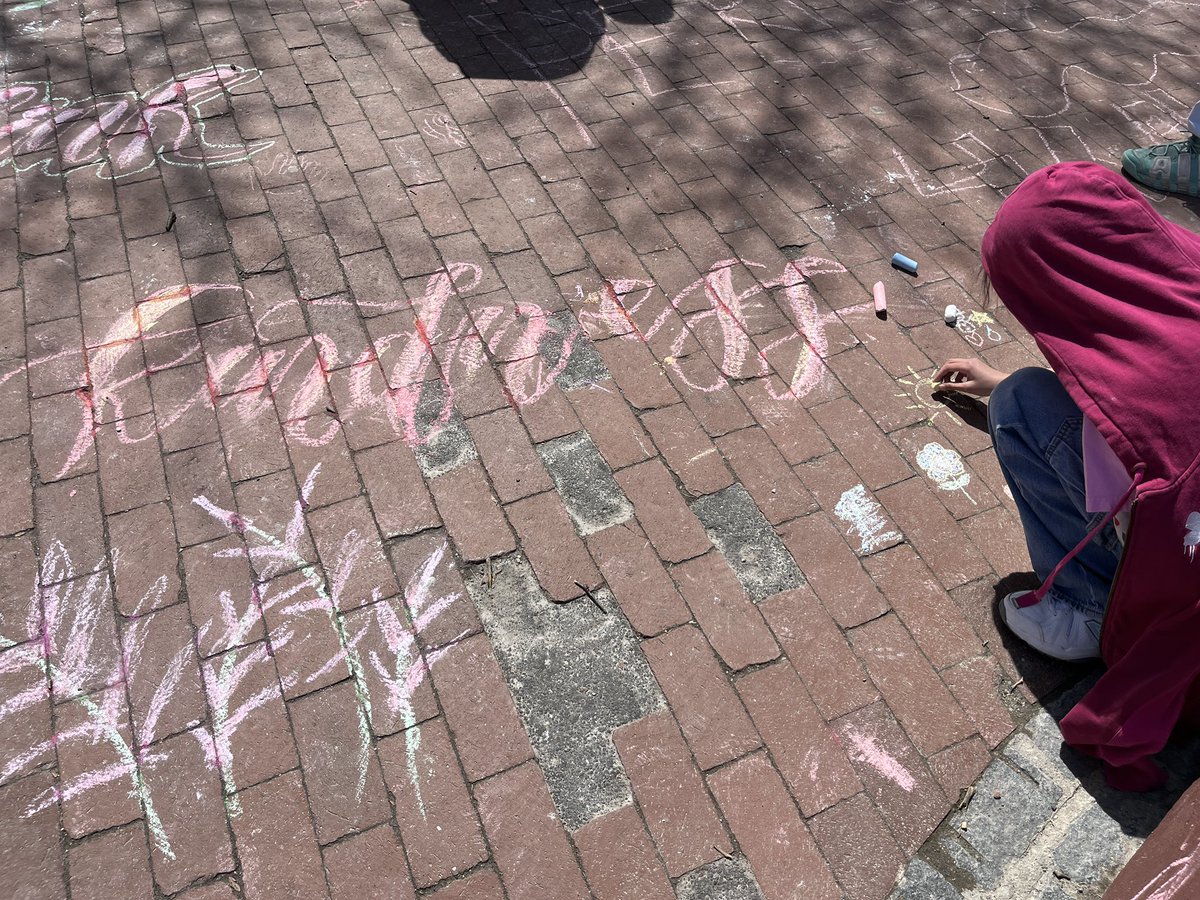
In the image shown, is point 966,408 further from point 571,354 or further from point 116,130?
point 116,130

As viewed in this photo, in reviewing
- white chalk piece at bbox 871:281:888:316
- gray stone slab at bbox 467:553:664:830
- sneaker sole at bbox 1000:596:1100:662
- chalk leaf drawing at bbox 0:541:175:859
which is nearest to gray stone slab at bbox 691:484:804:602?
gray stone slab at bbox 467:553:664:830

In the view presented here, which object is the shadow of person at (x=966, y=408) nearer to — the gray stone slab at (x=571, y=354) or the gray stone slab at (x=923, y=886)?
the gray stone slab at (x=571, y=354)

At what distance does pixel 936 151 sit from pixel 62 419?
3801 millimetres

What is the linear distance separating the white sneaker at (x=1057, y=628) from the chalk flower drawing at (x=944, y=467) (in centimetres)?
49

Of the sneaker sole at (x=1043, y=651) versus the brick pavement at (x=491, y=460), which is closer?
the brick pavement at (x=491, y=460)

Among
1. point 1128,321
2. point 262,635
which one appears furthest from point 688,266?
point 262,635

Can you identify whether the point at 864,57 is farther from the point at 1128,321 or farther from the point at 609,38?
the point at 1128,321

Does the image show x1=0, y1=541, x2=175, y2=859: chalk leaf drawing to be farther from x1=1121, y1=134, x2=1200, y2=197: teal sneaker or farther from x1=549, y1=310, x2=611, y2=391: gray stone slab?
x1=1121, y1=134, x2=1200, y2=197: teal sneaker

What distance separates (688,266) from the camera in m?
3.62

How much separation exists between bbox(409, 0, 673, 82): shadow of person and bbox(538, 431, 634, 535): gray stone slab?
7.86 feet

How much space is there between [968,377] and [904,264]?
A: 0.75 m

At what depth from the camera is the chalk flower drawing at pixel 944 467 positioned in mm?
2951

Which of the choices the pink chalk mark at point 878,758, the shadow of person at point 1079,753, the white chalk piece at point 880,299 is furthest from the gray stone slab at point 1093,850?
the white chalk piece at point 880,299

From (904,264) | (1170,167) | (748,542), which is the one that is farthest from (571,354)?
(1170,167)
